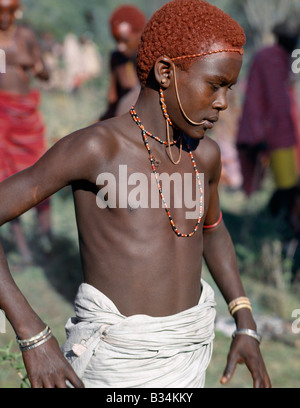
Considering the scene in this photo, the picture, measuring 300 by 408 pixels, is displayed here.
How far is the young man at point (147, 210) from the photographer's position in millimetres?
2021

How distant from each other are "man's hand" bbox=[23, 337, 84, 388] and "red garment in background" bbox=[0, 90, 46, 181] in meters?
3.70

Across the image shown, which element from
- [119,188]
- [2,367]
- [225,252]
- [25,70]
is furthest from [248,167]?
[119,188]

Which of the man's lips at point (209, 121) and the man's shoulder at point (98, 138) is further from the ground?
the man's lips at point (209, 121)

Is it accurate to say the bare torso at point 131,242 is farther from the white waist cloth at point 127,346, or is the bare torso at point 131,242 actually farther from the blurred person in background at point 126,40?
the blurred person in background at point 126,40

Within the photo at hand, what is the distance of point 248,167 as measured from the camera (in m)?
6.75

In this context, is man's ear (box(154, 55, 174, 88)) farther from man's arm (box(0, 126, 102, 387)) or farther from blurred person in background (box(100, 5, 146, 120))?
blurred person in background (box(100, 5, 146, 120))

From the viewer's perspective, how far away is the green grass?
406 cm

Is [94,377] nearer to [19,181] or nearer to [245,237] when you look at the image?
[19,181]

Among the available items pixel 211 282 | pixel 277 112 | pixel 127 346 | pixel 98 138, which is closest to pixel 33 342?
pixel 127 346

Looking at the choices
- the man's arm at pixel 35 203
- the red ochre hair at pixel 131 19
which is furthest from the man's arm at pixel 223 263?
the red ochre hair at pixel 131 19

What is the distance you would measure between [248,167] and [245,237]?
2.82ft

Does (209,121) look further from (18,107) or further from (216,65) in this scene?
(18,107)

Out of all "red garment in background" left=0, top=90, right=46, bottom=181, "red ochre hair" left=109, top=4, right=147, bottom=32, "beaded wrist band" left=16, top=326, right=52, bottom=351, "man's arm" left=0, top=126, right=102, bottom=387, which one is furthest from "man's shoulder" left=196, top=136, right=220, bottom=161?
"red garment in background" left=0, top=90, right=46, bottom=181

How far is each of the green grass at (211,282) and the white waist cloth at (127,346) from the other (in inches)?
70.5
